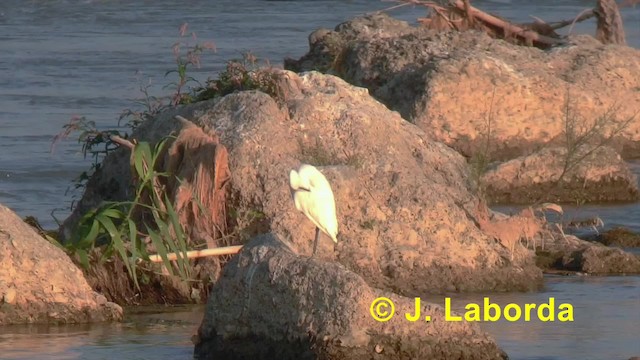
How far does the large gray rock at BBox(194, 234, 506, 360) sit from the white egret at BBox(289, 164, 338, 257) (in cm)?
85

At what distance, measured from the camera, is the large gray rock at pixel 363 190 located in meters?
9.84

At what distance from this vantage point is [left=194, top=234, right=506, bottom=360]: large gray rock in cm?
742

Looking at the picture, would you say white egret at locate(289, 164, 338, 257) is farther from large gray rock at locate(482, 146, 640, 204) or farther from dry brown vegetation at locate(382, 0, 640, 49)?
dry brown vegetation at locate(382, 0, 640, 49)

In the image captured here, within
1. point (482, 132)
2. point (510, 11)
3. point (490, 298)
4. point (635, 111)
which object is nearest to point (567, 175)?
point (482, 132)

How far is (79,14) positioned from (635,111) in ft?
59.9

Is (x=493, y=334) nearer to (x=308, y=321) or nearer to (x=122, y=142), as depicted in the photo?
(x=308, y=321)

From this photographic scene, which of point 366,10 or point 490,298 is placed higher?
point 490,298

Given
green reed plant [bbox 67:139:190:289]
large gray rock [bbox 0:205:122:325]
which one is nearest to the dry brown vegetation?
green reed plant [bbox 67:139:190:289]

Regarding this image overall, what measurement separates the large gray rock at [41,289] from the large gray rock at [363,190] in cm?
122

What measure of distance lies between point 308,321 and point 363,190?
2644 millimetres

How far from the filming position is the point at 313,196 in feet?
29.2

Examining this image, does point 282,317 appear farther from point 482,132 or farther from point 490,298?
point 482,132

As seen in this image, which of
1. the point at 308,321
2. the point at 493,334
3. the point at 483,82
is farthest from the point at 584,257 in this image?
the point at 483,82

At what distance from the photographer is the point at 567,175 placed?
45.2ft
